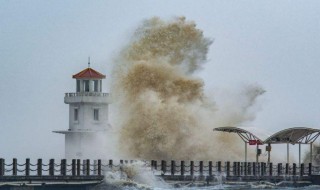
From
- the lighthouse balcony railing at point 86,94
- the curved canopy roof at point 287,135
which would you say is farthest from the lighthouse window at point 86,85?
the curved canopy roof at point 287,135

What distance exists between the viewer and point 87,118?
89.5 meters

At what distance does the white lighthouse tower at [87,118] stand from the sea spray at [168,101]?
333 cm

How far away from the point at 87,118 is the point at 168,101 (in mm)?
7876

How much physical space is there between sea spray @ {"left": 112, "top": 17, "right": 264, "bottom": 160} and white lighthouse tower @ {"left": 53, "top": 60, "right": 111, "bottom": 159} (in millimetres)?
3332

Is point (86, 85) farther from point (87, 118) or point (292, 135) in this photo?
point (292, 135)

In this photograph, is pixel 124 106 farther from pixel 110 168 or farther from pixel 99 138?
pixel 110 168

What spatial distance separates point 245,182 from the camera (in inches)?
2847

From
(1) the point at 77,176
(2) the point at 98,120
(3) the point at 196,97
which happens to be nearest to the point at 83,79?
(2) the point at 98,120

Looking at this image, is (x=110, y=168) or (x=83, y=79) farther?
(x=83, y=79)

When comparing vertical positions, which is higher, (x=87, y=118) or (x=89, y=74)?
(x=89, y=74)

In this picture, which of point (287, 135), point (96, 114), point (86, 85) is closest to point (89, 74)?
point (86, 85)

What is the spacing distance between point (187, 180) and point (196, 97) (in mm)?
27090

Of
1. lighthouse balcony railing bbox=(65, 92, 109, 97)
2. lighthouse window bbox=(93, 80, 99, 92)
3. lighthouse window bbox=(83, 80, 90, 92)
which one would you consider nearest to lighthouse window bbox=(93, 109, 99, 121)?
lighthouse balcony railing bbox=(65, 92, 109, 97)

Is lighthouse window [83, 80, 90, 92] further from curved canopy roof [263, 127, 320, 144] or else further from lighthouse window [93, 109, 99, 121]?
curved canopy roof [263, 127, 320, 144]
